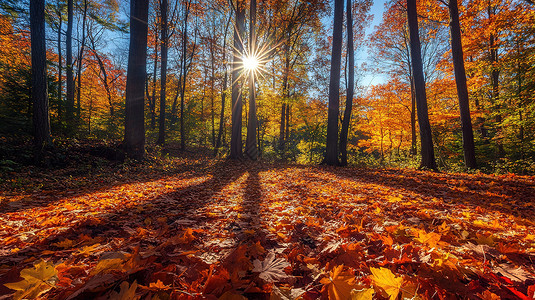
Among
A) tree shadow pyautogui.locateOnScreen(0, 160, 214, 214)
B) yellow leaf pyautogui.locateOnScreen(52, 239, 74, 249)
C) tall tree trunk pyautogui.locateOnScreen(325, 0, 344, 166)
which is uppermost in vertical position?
tall tree trunk pyautogui.locateOnScreen(325, 0, 344, 166)

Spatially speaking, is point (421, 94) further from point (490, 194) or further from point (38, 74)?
point (38, 74)

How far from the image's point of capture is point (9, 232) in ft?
5.82

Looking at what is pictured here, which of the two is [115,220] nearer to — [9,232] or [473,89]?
[9,232]

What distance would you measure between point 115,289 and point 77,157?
7.48m

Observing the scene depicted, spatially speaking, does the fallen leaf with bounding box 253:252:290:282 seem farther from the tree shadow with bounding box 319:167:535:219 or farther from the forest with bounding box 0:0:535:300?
the tree shadow with bounding box 319:167:535:219

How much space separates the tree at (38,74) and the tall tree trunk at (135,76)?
205 cm

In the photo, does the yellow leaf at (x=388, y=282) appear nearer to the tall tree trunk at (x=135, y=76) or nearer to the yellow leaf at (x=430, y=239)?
the yellow leaf at (x=430, y=239)

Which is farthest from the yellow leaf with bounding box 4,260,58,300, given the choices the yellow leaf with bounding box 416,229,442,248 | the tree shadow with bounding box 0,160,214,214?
the tree shadow with bounding box 0,160,214,214

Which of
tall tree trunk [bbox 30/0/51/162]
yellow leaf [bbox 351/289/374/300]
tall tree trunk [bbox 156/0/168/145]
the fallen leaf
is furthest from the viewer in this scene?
tall tree trunk [bbox 156/0/168/145]

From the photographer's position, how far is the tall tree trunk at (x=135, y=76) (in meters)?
7.43

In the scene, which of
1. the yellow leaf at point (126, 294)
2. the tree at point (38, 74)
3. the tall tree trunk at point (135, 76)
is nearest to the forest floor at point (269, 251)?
the yellow leaf at point (126, 294)

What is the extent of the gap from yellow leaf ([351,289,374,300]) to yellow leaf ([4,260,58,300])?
1.21 meters

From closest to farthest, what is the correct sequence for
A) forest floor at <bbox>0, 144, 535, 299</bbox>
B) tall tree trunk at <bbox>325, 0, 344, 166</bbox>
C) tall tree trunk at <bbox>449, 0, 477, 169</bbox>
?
forest floor at <bbox>0, 144, 535, 299</bbox> < tall tree trunk at <bbox>449, 0, 477, 169</bbox> < tall tree trunk at <bbox>325, 0, 344, 166</bbox>

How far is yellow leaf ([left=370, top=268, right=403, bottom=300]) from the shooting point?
32.5 inches
